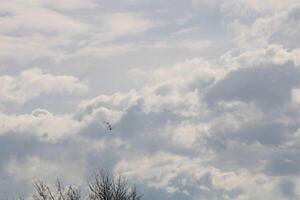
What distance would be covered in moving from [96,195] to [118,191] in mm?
2232

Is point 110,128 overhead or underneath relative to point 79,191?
overhead

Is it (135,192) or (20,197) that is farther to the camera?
(20,197)

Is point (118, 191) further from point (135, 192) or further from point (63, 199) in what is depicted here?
point (63, 199)

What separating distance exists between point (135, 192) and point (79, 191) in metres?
5.38

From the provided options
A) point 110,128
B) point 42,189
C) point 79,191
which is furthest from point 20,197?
point 110,128

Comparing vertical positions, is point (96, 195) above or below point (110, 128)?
below

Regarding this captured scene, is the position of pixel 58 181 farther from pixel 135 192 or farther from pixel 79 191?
pixel 135 192

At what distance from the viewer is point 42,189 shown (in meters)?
62.4

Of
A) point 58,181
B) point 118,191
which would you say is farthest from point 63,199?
point 118,191

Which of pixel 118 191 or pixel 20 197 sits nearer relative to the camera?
pixel 118 191

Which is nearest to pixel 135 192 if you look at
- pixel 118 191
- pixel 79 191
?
pixel 118 191

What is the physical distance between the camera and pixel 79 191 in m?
59.5

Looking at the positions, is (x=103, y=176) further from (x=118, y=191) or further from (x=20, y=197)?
(x=20, y=197)

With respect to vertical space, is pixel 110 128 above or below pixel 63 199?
above
